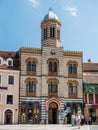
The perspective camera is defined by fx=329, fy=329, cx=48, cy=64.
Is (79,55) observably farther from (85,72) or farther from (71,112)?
(71,112)

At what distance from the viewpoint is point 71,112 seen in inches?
2146

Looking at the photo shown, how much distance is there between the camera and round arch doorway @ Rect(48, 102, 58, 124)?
53.5 metres

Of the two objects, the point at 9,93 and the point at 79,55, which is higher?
the point at 79,55

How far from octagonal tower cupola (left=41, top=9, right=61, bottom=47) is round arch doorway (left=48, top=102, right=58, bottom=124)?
1023cm

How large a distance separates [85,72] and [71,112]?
10529mm

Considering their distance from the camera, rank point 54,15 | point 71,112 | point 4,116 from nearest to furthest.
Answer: point 4,116, point 71,112, point 54,15

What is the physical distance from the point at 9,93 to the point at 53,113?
8.17m

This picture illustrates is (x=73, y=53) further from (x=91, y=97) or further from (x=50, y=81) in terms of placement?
(x=91, y=97)

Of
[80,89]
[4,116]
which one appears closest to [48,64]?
[80,89]

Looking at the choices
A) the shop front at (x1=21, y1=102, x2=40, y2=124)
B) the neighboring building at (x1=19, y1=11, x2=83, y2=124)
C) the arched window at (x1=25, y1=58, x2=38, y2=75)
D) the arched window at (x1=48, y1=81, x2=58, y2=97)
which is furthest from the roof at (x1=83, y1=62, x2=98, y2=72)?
the shop front at (x1=21, y1=102, x2=40, y2=124)

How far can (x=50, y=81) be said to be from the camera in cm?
5450

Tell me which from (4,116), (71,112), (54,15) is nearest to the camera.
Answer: (4,116)

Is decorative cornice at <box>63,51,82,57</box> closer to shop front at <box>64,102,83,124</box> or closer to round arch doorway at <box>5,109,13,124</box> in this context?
shop front at <box>64,102,83,124</box>

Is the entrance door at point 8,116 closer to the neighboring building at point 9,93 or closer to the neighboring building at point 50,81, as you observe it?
the neighboring building at point 9,93
